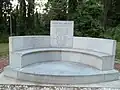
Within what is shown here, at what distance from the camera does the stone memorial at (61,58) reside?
18.0 feet

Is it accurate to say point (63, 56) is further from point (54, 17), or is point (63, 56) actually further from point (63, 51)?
point (54, 17)

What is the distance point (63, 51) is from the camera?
7609mm

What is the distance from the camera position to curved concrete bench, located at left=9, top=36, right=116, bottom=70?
612 cm

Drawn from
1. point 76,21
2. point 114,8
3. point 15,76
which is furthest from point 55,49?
point 114,8

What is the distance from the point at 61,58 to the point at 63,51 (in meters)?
0.29

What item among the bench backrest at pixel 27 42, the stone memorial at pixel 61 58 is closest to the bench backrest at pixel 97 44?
the stone memorial at pixel 61 58

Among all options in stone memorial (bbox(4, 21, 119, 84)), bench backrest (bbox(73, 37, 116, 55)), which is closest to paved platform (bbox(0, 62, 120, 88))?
stone memorial (bbox(4, 21, 119, 84))

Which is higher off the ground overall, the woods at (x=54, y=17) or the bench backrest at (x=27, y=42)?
the woods at (x=54, y=17)

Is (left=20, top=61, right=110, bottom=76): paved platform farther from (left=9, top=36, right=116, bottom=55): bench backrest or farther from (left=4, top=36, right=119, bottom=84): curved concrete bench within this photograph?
(left=9, top=36, right=116, bottom=55): bench backrest

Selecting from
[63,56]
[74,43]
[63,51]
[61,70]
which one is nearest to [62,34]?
[74,43]

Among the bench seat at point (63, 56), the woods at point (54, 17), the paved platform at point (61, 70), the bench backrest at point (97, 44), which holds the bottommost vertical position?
the paved platform at point (61, 70)

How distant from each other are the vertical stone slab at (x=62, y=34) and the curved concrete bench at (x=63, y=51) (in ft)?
0.40

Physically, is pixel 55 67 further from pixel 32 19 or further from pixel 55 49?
pixel 32 19

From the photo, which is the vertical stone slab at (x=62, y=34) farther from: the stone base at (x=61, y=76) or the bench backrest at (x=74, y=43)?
the stone base at (x=61, y=76)
